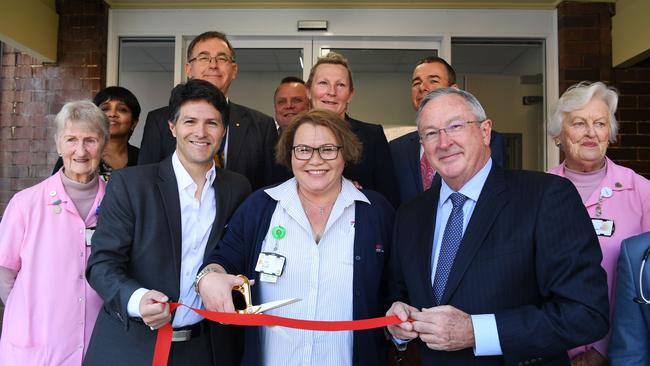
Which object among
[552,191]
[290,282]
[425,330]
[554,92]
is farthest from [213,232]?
[554,92]

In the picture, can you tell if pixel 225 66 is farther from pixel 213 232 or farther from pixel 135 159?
pixel 213 232

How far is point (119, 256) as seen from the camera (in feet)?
6.98

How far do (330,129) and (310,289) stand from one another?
2.25ft

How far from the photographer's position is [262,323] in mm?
1843

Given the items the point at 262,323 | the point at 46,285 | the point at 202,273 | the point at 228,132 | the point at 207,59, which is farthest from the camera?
the point at 207,59

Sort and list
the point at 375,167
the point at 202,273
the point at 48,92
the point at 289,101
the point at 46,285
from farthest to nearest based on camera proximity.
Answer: the point at 48,92, the point at 289,101, the point at 375,167, the point at 46,285, the point at 202,273

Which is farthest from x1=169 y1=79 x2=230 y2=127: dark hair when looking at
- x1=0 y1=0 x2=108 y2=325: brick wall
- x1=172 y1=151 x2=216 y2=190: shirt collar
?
x1=0 y1=0 x2=108 y2=325: brick wall

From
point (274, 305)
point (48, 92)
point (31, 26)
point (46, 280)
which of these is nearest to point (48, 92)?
point (48, 92)

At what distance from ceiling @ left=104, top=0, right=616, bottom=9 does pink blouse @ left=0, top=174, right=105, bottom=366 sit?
3356 millimetres

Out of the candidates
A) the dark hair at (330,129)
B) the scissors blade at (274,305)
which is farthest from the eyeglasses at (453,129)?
the scissors blade at (274,305)

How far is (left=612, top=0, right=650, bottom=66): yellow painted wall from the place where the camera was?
457 cm

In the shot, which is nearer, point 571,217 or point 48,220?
point 571,217

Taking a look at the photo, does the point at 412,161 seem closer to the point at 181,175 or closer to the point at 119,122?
the point at 181,175

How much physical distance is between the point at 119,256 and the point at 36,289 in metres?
0.67
